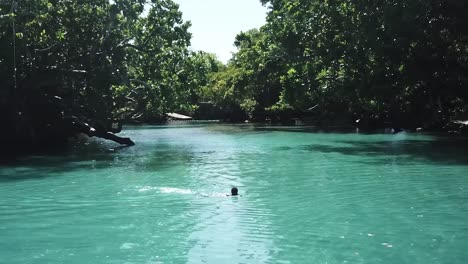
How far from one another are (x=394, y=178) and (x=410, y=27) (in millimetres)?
13345

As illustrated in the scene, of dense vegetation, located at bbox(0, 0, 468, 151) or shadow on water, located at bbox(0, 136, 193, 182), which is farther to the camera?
dense vegetation, located at bbox(0, 0, 468, 151)

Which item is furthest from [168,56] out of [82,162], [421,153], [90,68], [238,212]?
[238,212]

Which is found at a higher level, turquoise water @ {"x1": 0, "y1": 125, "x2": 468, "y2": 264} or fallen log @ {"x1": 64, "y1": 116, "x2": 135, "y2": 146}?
fallen log @ {"x1": 64, "y1": 116, "x2": 135, "y2": 146}

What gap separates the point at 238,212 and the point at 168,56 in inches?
878

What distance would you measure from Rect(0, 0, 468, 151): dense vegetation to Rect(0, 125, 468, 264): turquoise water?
8547 millimetres

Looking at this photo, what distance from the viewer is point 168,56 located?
32.9m

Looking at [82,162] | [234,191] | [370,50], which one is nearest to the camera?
[234,191]

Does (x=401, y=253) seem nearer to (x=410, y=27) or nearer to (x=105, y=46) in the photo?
(x=410, y=27)

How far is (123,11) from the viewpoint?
100ft

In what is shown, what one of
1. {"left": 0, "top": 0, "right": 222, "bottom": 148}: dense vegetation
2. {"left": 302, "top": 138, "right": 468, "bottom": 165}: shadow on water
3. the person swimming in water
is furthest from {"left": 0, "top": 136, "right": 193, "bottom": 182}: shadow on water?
{"left": 302, "top": 138, "right": 468, "bottom": 165}: shadow on water

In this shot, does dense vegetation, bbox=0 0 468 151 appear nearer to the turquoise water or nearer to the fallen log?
the fallen log

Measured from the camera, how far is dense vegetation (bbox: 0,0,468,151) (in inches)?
1096

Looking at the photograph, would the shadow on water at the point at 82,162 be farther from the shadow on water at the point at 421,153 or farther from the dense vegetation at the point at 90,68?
the shadow on water at the point at 421,153

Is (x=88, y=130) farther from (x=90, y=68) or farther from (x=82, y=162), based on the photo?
(x=82, y=162)
